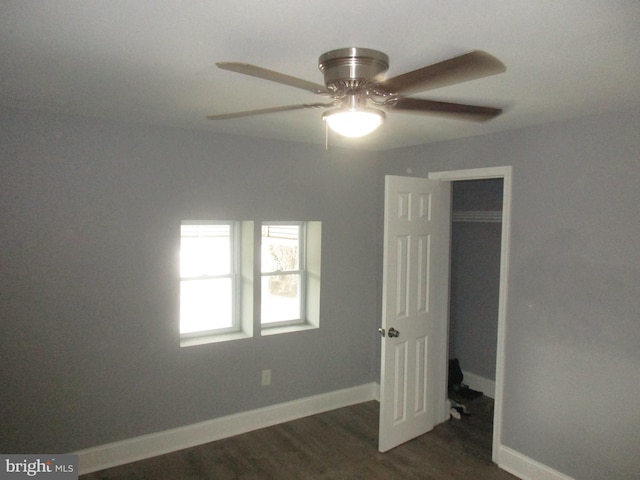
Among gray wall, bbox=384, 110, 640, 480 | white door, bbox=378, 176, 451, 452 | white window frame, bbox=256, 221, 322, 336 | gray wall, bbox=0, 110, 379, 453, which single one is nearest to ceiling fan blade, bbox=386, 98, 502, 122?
gray wall, bbox=384, 110, 640, 480

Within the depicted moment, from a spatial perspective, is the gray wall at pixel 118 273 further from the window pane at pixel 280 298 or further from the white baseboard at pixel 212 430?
the window pane at pixel 280 298

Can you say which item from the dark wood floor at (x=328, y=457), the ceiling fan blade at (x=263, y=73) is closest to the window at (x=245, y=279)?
the dark wood floor at (x=328, y=457)

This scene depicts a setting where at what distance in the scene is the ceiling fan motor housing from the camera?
149 cm

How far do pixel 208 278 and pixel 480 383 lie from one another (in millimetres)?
2947

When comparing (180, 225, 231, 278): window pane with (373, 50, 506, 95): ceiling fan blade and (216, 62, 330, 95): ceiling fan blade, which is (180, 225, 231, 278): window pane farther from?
(373, 50, 506, 95): ceiling fan blade

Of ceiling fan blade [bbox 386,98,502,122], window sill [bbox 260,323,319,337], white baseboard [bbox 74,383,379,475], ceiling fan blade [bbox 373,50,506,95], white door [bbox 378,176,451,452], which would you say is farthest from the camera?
window sill [bbox 260,323,319,337]

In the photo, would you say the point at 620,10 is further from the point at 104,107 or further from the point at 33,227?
the point at 33,227

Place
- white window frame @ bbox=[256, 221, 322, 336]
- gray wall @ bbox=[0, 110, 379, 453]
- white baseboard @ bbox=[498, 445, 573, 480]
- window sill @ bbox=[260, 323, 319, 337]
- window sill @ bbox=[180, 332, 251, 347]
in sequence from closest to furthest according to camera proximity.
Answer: gray wall @ bbox=[0, 110, 379, 453], white baseboard @ bbox=[498, 445, 573, 480], window sill @ bbox=[180, 332, 251, 347], window sill @ bbox=[260, 323, 319, 337], white window frame @ bbox=[256, 221, 322, 336]

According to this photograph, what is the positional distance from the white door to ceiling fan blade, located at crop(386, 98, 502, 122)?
1463 millimetres

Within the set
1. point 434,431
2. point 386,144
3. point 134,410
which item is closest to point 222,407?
point 134,410

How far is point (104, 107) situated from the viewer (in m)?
2.60

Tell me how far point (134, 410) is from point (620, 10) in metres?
3.42

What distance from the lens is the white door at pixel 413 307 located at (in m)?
3.25

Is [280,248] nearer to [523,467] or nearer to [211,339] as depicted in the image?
[211,339]
